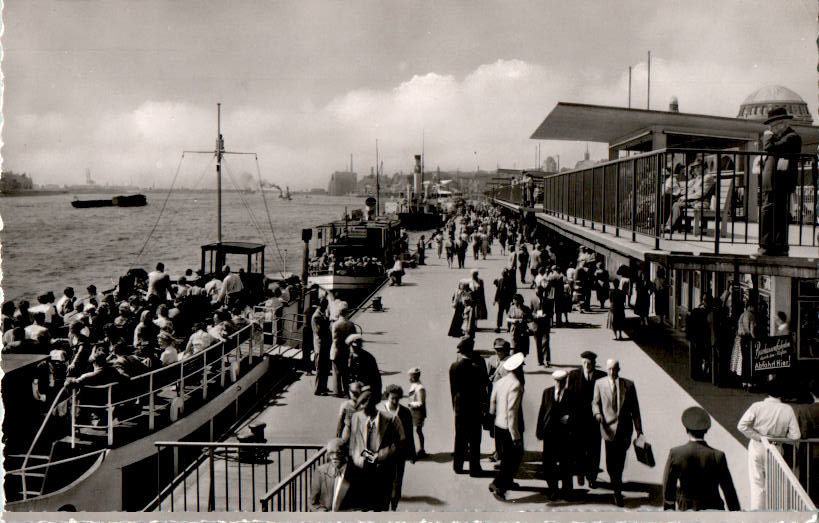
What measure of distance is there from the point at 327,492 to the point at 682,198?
9.11 m

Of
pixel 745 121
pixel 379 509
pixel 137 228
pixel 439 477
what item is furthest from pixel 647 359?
pixel 137 228

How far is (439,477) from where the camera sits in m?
8.53

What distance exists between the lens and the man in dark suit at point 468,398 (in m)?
8.19

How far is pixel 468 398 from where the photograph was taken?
830cm

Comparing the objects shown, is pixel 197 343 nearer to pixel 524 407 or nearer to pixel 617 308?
pixel 524 407

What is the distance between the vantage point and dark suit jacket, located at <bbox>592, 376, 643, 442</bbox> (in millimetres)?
7590

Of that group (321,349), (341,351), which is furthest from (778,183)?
(321,349)

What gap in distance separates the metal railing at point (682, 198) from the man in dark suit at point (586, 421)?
8.02ft

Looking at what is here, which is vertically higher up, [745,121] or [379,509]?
[745,121]

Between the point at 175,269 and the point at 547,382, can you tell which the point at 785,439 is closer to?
the point at 547,382

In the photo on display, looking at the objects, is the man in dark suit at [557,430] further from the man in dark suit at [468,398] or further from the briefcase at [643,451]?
the man in dark suit at [468,398]

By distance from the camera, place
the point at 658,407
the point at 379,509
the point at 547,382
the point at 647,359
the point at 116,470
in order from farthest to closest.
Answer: the point at 647,359 < the point at 547,382 < the point at 658,407 < the point at 116,470 < the point at 379,509

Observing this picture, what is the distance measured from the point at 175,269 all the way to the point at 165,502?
6111 centimetres

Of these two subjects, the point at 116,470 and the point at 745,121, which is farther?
the point at 745,121
